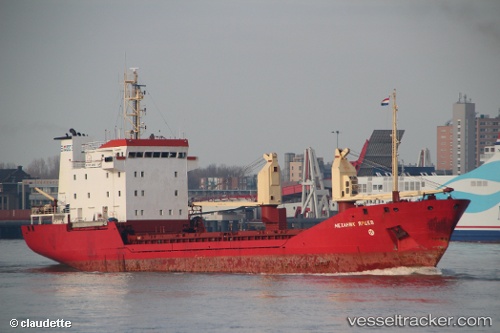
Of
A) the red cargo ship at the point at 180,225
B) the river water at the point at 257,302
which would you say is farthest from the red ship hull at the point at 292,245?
the river water at the point at 257,302

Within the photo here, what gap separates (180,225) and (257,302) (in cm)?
1527

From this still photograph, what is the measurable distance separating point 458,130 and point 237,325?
145m

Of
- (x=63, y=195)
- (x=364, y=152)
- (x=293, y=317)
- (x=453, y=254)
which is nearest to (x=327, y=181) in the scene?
(x=364, y=152)

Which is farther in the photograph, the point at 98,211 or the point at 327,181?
the point at 327,181

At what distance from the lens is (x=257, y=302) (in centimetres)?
4072

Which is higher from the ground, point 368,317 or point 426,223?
point 426,223

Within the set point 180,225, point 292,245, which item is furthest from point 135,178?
point 292,245

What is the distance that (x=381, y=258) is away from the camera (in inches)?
1870

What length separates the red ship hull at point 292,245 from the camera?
153 ft

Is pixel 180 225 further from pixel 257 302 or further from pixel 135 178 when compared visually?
pixel 257 302

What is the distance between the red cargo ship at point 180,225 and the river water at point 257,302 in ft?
3.60

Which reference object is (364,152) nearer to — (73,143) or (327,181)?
(327,181)

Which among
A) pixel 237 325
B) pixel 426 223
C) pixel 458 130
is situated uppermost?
pixel 458 130

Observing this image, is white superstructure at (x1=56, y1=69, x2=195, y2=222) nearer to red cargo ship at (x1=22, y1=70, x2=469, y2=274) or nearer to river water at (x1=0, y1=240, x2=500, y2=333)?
red cargo ship at (x1=22, y1=70, x2=469, y2=274)
